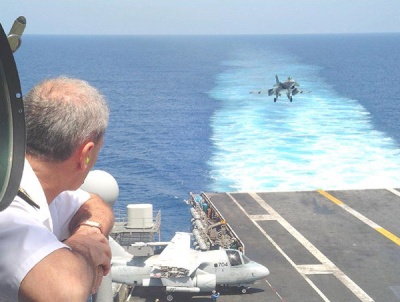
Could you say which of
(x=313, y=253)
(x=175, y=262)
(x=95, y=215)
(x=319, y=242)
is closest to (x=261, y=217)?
(x=319, y=242)

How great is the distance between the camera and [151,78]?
134 metres

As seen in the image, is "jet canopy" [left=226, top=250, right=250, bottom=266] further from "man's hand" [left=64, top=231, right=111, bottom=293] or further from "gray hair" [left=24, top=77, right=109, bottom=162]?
"gray hair" [left=24, top=77, right=109, bottom=162]

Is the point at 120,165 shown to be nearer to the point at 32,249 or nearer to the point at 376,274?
the point at 376,274

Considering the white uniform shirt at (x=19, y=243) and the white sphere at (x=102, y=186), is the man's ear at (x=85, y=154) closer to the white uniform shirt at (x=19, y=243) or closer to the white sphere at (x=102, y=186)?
the white uniform shirt at (x=19, y=243)

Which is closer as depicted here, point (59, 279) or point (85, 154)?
point (59, 279)

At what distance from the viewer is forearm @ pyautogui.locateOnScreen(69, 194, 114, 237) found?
11.8ft

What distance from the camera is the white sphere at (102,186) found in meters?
8.20

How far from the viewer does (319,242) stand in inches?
1271

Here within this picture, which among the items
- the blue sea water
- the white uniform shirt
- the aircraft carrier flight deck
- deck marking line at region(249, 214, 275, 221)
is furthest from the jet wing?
the white uniform shirt

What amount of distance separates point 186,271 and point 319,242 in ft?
30.3

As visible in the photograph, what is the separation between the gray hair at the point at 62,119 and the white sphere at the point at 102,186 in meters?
5.25

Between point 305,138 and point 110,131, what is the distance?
1024 inches

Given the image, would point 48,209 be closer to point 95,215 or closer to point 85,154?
point 85,154

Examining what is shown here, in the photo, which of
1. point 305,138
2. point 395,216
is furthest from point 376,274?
point 305,138
